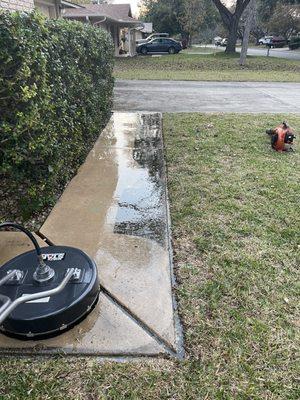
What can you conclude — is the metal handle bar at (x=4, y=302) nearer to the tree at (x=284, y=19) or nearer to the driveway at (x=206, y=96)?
the driveway at (x=206, y=96)

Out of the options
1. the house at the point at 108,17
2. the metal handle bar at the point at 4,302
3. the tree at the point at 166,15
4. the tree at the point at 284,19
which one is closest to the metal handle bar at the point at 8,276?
the metal handle bar at the point at 4,302

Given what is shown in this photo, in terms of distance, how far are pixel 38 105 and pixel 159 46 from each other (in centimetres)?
3005

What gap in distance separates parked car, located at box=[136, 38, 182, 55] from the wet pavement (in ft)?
90.5

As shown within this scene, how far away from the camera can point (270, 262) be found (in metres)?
2.95

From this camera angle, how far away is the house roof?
73.1 feet

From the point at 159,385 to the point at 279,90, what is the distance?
13.6 metres

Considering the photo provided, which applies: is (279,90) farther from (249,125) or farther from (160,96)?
(249,125)

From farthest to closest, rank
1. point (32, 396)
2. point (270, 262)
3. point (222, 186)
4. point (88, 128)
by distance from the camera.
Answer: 1. point (88, 128)
2. point (222, 186)
3. point (270, 262)
4. point (32, 396)

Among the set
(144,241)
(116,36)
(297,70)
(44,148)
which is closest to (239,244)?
(144,241)

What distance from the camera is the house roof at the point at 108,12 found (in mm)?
22281

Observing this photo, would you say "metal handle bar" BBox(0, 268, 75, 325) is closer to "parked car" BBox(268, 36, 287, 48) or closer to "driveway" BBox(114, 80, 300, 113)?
"driveway" BBox(114, 80, 300, 113)

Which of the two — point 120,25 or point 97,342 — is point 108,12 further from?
point 97,342

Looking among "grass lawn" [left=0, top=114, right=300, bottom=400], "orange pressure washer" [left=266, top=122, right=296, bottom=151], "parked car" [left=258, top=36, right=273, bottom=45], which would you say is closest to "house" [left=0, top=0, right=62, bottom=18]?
"grass lawn" [left=0, top=114, right=300, bottom=400]

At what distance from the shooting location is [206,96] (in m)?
11.5
